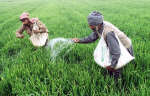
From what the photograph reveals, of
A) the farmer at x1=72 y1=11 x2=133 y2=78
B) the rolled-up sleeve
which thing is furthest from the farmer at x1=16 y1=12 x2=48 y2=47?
the farmer at x1=72 y1=11 x2=133 y2=78

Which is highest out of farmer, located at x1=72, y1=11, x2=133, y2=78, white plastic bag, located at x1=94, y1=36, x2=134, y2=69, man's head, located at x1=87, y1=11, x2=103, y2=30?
man's head, located at x1=87, y1=11, x2=103, y2=30

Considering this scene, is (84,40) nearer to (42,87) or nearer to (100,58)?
(100,58)

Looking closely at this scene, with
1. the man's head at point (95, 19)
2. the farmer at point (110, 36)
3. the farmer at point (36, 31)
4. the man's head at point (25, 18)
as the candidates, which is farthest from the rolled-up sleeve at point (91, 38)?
the man's head at point (25, 18)

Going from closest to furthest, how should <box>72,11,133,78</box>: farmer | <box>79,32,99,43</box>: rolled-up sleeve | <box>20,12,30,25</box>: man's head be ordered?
<box>72,11,133,78</box>: farmer < <box>79,32,99,43</box>: rolled-up sleeve < <box>20,12,30,25</box>: man's head

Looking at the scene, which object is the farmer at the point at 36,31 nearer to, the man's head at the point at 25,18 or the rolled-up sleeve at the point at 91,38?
the man's head at the point at 25,18

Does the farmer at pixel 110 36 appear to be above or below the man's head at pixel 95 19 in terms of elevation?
below

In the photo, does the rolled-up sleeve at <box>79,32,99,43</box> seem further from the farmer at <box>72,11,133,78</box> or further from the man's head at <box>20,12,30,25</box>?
the man's head at <box>20,12,30,25</box>

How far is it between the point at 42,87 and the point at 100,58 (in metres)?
0.71

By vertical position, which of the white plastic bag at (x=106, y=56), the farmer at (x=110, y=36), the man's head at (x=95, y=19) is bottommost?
the white plastic bag at (x=106, y=56)

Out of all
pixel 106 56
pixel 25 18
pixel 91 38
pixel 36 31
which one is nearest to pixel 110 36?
pixel 106 56

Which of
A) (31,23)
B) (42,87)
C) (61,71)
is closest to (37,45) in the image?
(31,23)

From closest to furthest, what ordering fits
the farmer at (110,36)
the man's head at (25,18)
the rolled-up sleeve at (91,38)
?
the farmer at (110,36) → the rolled-up sleeve at (91,38) → the man's head at (25,18)

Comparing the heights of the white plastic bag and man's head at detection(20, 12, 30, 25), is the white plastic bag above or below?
below

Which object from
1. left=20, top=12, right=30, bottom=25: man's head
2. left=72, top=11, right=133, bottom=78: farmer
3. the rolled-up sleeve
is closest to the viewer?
left=72, top=11, right=133, bottom=78: farmer
